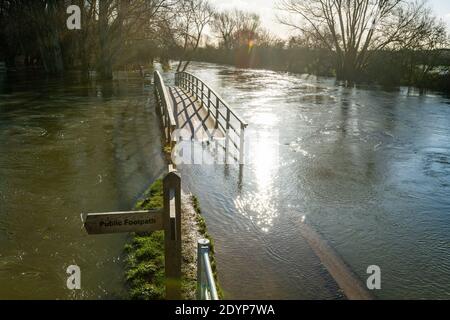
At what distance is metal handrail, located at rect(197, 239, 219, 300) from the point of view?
9.90 feet

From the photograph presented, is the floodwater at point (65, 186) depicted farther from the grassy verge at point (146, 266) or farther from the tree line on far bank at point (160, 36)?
the tree line on far bank at point (160, 36)

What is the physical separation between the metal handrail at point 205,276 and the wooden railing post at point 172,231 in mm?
494

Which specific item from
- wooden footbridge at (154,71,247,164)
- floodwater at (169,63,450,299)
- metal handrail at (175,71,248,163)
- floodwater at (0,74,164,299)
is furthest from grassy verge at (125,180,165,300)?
metal handrail at (175,71,248,163)

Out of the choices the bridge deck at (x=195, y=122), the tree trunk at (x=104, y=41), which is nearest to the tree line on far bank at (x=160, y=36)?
the tree trunk at (x=104, y=41)

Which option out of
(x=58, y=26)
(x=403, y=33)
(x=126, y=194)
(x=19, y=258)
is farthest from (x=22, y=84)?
(x=403, y=33)

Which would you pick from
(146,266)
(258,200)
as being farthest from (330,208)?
(146,266)

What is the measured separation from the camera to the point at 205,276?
12.2 feet

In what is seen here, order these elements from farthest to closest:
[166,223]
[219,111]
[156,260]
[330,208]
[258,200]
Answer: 1. [219,111]
2. [258,200]
3. [330,208]
4. [156,260]
5. [166,223]

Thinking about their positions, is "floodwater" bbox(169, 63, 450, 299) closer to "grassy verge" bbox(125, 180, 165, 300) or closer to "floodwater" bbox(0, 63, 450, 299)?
"floodwater" bbox(0, 63, 450, 299)

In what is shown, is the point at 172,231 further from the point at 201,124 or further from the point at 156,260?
the point at 201,124

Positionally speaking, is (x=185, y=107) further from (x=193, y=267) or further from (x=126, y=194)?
(x=193, y=267)

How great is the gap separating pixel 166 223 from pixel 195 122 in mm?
10383

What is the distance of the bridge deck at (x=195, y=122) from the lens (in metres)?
12.5

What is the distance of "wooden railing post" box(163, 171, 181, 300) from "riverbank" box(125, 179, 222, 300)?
0.13 meters
